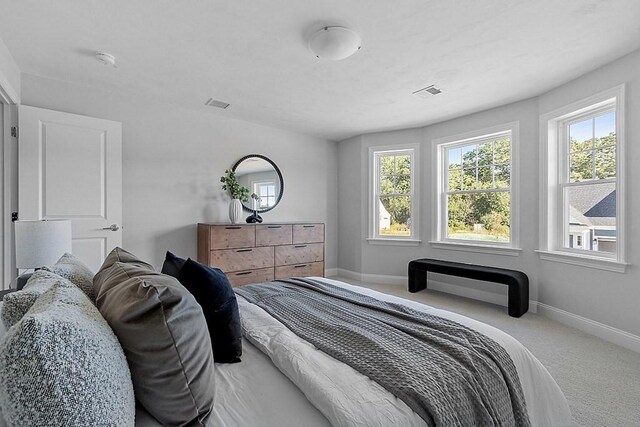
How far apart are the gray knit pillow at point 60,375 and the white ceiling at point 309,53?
206cm

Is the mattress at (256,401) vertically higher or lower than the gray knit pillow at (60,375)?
lower

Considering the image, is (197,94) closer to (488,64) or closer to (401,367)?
(488,64)

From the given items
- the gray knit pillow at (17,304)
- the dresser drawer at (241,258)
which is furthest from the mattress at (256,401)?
the dresser drawer at (241,258)

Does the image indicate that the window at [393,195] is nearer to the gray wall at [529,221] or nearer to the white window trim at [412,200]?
the white window trim at [412,200]

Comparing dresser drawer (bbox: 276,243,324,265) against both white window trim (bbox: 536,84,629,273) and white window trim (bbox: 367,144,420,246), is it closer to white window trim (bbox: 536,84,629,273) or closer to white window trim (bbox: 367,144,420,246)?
white window trim (bbox: 367,144,420,246)

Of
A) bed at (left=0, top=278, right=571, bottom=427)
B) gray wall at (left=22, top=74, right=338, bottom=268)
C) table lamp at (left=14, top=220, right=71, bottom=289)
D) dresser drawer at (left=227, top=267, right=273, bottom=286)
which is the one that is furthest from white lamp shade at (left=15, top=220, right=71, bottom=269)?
dresser drawer at (left=227, top=267, right=273, bottom=286)

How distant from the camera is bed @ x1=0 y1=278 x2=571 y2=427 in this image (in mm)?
904

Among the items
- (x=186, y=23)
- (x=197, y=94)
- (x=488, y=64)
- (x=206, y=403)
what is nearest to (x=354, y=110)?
(x=488, y=64)

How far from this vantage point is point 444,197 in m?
4.51

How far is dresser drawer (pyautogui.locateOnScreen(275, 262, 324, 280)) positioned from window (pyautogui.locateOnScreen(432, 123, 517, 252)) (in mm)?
1749

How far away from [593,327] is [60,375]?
3.86 meters

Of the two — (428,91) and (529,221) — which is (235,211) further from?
(529,221)

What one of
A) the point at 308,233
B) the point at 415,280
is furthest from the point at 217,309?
the point at 415,280

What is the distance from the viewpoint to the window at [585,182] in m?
2.78
